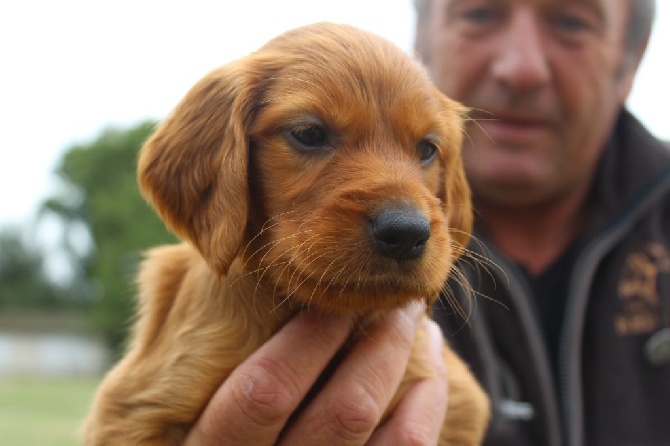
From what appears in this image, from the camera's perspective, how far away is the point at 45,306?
2004 inches

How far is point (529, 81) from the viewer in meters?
4.33

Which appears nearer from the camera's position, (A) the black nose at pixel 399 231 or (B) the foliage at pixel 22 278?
(A) the black nose at pixel 399 231

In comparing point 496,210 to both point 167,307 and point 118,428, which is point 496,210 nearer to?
point 167,307

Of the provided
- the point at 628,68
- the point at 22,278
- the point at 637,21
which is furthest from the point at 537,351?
the point at 22,278

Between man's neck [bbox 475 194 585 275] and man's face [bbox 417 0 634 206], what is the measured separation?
327 millimetres

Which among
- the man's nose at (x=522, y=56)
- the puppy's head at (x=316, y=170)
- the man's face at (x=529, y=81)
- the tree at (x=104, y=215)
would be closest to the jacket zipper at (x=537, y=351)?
the man's face at (x=529, y=81)

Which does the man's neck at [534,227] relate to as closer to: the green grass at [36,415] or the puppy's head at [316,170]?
the puppy's head at [316,170]

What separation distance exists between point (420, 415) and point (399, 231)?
0.93 m

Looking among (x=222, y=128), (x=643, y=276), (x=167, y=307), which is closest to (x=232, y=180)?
(x=222, y=128)

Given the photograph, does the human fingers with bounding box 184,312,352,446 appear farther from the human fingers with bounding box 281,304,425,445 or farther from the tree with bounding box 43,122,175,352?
the tree with bounding box 43,122,175,352

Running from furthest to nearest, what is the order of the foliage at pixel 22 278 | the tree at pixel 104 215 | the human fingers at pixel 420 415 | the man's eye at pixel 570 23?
1. the foliage at pixel 22 278
2. the tree at pixel 104 215
3. the man's eye at pixel 570 23
4. the human fingers at pixel 420 415

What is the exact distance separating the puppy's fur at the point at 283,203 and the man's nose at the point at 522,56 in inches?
56.1

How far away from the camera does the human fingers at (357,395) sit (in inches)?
108

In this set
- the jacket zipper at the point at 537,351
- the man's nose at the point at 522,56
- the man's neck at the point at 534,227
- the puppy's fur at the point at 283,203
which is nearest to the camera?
the puppy's fur at the point at 283,203
